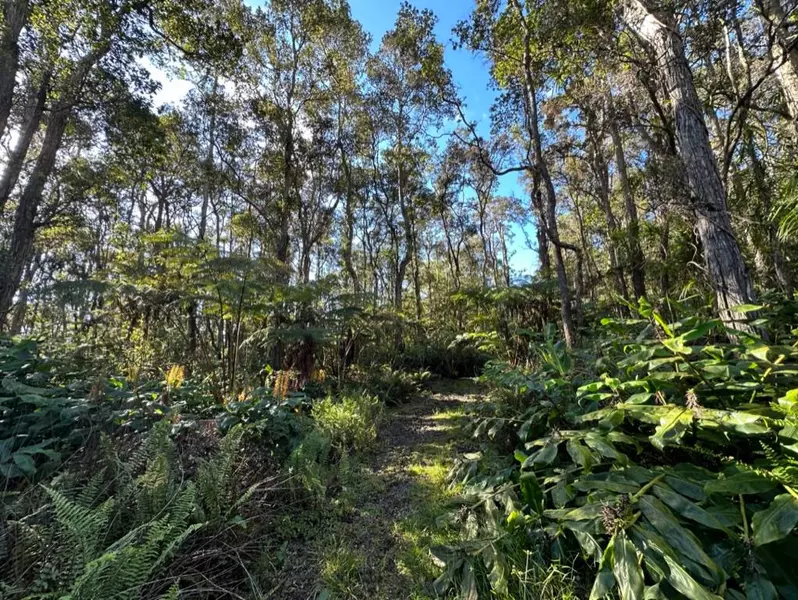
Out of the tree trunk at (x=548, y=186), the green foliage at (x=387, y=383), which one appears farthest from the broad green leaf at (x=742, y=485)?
the green foliage at (x=387, y=383)

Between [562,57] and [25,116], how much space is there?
Result: 10.8 meters

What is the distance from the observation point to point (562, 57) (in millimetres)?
5320

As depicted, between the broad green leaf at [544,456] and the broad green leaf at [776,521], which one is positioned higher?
the broad green leaf at [544,456]

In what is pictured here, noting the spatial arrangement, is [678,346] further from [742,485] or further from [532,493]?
[532,493]

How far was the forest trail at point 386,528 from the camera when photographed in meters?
1.80

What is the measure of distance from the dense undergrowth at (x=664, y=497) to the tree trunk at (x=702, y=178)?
1.51ft

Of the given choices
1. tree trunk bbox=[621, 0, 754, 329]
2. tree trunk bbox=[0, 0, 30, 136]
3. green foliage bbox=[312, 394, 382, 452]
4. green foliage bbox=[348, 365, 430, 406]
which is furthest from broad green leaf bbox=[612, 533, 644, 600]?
tree trunk bbox=[0, 0, 30, 136]

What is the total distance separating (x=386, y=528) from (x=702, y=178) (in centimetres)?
364

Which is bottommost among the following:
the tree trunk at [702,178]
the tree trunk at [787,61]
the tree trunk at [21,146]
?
the tree trunk at [702,178]

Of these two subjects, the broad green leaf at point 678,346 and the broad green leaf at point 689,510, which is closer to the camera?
the broad green leaf at point 689,510

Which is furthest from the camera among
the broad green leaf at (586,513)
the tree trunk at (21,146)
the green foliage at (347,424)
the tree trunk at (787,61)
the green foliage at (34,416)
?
the tree trunk at (21,146)

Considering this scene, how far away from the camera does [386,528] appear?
235 cm

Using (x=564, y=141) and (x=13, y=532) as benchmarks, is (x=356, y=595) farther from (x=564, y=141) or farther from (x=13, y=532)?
(x=564, y=141)

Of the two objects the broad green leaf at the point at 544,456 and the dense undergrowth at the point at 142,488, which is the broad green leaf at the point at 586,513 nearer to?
the broad green leaf at the point at 544,456
